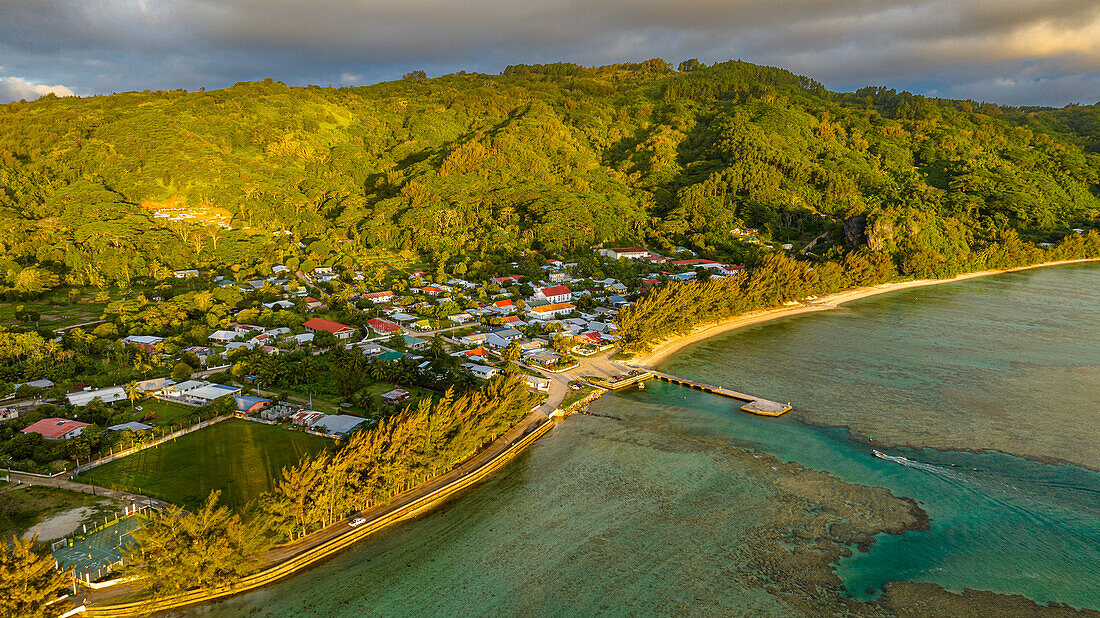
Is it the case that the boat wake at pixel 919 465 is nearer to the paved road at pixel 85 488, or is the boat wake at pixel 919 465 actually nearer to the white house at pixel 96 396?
the paved road at pixel 85 488

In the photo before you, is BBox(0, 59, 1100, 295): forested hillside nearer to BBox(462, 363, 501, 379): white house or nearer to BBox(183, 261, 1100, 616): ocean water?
BBox(462, 363, 501, 379): white house

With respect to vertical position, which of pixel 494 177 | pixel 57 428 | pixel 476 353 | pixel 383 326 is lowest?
pixel 476 353

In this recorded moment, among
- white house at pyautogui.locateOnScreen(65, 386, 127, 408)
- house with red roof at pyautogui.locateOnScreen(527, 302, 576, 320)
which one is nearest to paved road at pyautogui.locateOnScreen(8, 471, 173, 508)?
white house at pyautogui.locateOnScreen(65, 386, 127, 408)

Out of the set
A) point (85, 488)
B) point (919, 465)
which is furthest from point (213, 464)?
point (919, 465)

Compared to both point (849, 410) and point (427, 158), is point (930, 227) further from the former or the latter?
point (427, 158)

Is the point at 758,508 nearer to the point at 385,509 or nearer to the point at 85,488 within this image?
the point at 385,509

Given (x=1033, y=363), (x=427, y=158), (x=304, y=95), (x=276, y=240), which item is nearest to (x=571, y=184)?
(x=427, y=158)
